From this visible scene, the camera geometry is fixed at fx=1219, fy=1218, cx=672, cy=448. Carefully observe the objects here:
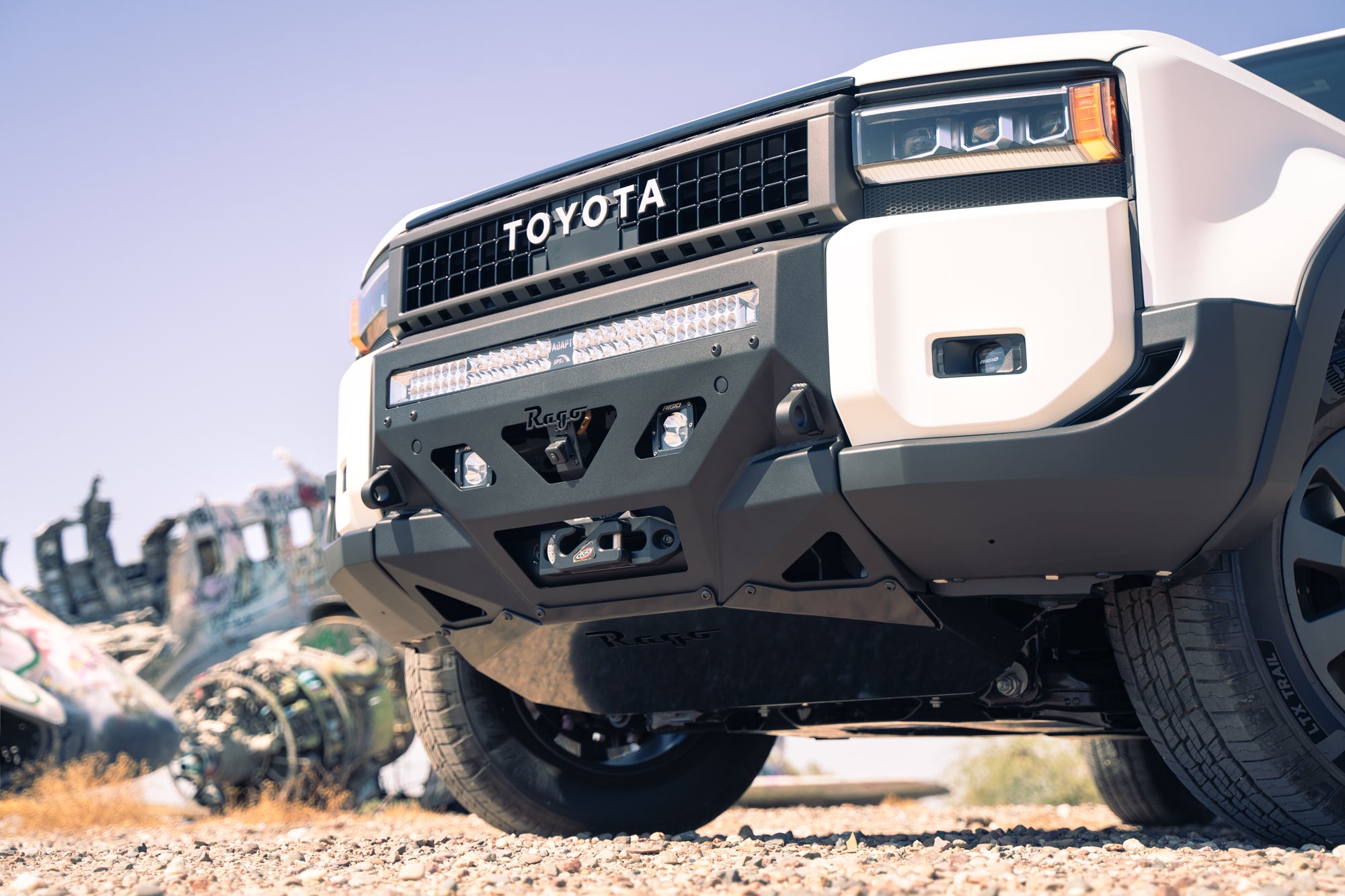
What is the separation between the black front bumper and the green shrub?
17273 millimetres

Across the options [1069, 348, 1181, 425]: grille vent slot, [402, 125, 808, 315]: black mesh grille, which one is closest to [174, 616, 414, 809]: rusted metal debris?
[402, 125, 808, 315]: black mesh grille

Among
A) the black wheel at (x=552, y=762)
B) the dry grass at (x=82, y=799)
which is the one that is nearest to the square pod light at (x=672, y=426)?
the black wheel at (x=552, y=762)

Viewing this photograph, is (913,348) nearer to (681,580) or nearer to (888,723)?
(681,580)

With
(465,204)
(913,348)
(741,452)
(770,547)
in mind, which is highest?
(465,204)

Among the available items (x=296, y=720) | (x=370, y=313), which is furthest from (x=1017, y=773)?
(x=370, y=313)

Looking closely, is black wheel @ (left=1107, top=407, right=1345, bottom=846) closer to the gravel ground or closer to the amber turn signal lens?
the gravel ground

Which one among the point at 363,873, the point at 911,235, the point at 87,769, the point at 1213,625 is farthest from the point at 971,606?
the point at 87,769

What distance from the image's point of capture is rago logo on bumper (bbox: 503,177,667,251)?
10.6 ft

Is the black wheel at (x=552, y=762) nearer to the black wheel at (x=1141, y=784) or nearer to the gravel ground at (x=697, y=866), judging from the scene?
the gravel ground at (x=697, y=866)

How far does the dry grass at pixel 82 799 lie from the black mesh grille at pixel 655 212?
542cm

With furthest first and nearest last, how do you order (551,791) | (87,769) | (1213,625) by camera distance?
(87,769) → (551,791) → (1213,625)

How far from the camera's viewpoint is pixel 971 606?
3.11 meters

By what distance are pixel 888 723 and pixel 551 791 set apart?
118cm

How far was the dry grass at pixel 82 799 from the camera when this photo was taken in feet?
25.4
